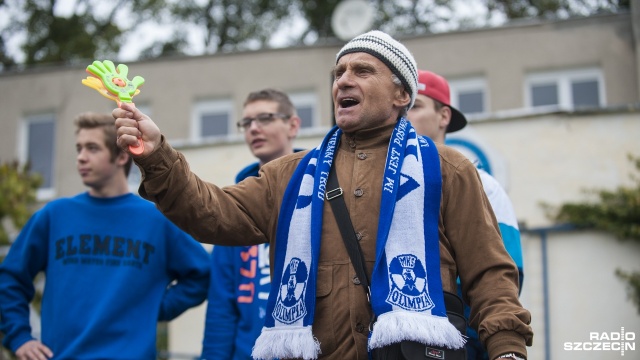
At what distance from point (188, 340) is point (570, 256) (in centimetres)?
562

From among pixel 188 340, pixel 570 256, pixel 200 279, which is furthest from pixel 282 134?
pixel 188 340

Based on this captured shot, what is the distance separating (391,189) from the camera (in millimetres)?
3398

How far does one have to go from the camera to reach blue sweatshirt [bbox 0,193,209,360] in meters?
5.17

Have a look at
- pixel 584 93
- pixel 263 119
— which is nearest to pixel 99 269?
pixel 263 119

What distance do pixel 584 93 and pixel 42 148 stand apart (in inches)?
452

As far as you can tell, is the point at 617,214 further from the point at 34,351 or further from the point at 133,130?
the point at 133,130

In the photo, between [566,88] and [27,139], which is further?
[27,139]

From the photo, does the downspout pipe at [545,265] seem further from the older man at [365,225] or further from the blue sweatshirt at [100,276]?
the older man at [365,225]

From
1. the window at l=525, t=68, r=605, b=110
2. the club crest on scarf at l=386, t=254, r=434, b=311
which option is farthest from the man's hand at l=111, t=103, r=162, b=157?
the window at l=525, t=68, r=605, b=110

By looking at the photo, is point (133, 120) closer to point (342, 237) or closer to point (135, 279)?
point (342, 237)

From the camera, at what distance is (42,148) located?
760 inches

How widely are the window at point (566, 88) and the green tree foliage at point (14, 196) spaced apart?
8.99m

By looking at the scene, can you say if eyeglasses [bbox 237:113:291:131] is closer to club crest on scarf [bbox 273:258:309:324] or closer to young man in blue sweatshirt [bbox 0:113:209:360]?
young man in blue sweatshirt [bbox 0:113:209:360]

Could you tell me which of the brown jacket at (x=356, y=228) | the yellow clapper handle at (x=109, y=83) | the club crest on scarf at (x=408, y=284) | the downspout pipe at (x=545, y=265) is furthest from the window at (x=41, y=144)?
the club crest on scarf at (x=408, y=284)
